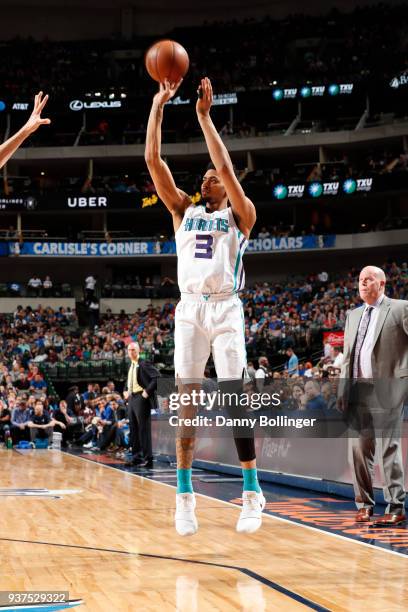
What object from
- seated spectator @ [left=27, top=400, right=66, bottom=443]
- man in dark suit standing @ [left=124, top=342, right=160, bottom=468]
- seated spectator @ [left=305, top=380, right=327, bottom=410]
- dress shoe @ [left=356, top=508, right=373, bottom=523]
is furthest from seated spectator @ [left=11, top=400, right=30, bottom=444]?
dress shoe @ [left=356, top=508, right=373, bottom=523]

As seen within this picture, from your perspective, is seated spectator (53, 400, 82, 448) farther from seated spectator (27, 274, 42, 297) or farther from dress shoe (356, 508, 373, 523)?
seated spectator (27, 274, 42, 297)

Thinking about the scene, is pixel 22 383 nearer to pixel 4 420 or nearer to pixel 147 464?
pixel 4 420

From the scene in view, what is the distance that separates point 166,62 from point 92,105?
3445 cm

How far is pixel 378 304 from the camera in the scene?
25.1ft

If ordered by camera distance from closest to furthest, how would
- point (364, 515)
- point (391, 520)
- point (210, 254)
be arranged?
point (210, 254) → point (391, 520) → point (364, 515)

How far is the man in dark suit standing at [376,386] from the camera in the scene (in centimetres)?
743

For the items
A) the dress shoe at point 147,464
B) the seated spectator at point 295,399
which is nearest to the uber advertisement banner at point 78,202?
the dress shoe at point 147,464

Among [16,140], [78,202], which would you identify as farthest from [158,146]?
[78,202]

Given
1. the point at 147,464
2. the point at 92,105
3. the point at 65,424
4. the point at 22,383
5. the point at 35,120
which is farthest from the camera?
the point at 92,105

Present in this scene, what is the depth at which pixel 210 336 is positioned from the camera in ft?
17.8

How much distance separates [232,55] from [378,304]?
3580 centimetres

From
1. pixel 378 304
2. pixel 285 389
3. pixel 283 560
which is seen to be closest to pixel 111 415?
pixel 285 389

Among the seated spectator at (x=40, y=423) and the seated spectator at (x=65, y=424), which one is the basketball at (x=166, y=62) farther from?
the seated spectator at (x=65, y=424)

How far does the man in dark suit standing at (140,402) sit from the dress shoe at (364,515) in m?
5.70
